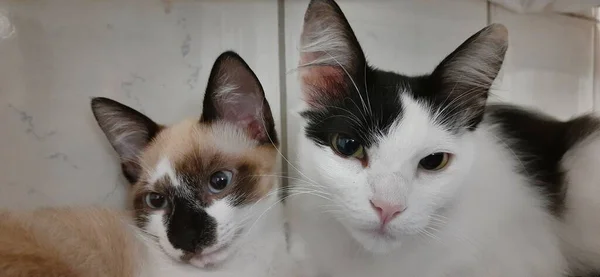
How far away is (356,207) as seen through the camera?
2.57 ft

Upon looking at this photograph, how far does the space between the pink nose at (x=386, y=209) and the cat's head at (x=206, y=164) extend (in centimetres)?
26

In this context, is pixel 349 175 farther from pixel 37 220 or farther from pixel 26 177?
pixel 26 177

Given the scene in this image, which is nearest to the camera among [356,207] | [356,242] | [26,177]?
[356,207]

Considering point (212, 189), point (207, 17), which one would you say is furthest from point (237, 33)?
point (212, 189)

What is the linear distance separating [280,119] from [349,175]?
42cm

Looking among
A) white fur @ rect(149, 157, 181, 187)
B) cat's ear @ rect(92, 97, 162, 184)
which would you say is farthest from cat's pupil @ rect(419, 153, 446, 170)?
cat's ear @ rect(92, 97, 162, 184)

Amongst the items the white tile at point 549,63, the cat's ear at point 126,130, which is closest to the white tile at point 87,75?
the cat's ear at point 126,130

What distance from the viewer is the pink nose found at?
0.76 m

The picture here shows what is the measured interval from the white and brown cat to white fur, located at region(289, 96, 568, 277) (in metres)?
0.09

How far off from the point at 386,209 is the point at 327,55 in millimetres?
277

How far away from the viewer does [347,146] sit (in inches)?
33.5

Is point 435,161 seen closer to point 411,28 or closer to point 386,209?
point 386,209

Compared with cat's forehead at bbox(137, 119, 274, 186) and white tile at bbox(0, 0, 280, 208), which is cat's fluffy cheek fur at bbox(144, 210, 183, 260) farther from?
white tile at bbox(0, 0, 280, 208)

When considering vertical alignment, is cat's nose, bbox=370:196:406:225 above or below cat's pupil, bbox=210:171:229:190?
above
